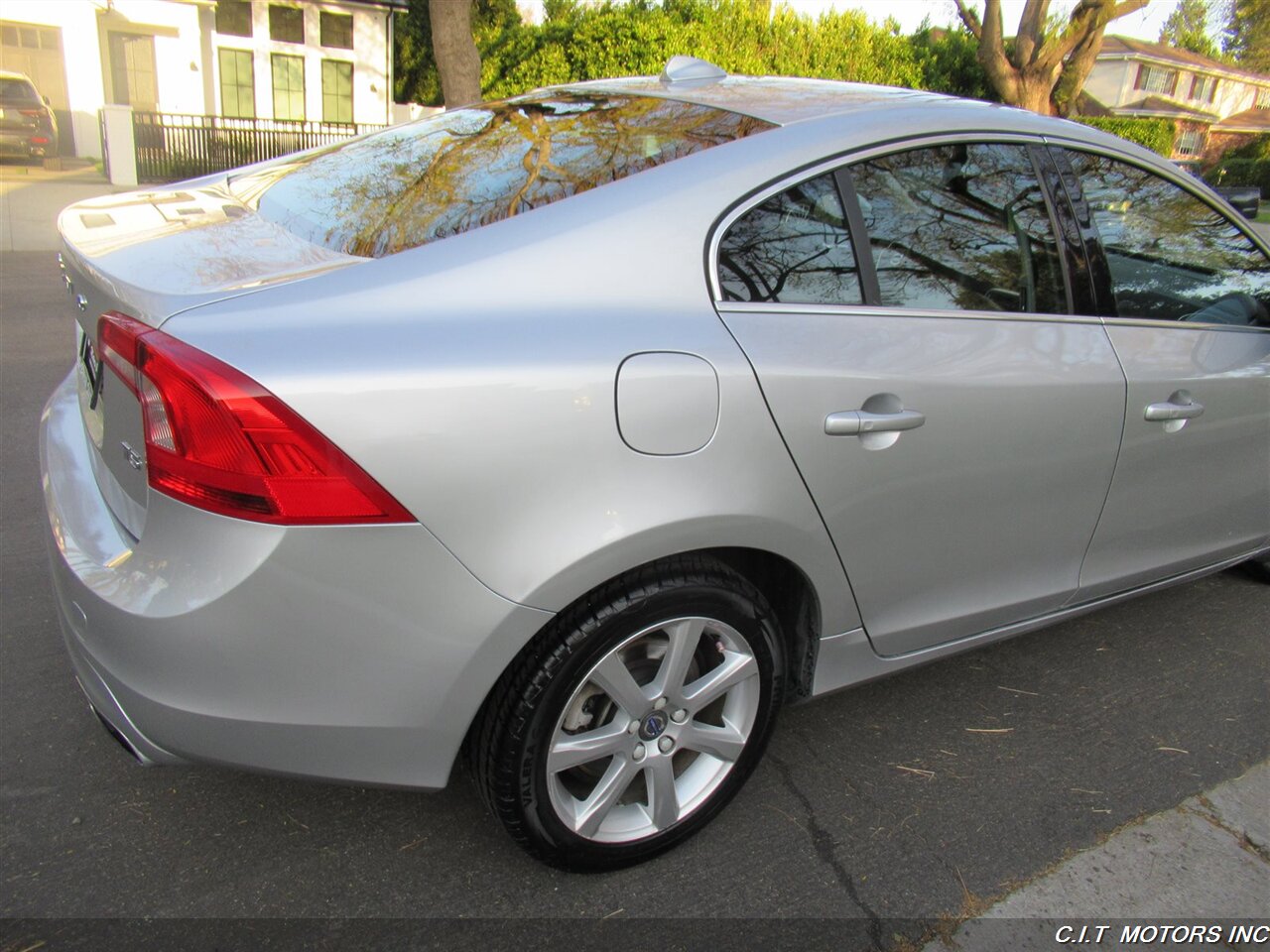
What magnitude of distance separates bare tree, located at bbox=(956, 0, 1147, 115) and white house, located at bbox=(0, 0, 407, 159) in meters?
14.6

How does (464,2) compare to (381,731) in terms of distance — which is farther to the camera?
(464,2)

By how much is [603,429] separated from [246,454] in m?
0.62

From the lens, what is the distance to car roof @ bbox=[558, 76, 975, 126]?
7.73ft

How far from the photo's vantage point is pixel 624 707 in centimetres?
205

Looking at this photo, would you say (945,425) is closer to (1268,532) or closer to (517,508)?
(517,508)

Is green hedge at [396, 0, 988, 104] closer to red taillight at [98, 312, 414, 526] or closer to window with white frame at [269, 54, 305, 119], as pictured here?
window with white frame at [269, 54, 305, 119]

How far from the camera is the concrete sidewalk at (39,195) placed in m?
10.2

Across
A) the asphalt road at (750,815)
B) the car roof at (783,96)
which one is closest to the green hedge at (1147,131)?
the car roof at (783,96)

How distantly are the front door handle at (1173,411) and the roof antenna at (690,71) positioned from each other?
5.00 ft

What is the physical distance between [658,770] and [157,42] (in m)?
25.0

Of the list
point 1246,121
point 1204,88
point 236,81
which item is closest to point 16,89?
point 236,81

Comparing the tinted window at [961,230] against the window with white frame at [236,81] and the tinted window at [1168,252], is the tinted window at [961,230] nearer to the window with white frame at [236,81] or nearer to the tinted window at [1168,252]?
the tinted window at [1168,252]

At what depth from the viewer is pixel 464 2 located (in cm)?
1258

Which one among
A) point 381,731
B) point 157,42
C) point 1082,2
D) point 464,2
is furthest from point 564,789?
point 157,42
